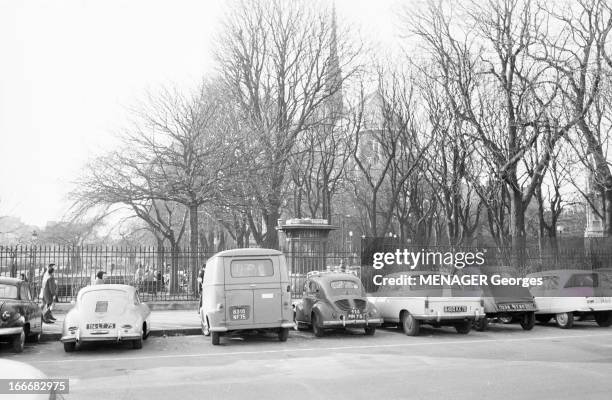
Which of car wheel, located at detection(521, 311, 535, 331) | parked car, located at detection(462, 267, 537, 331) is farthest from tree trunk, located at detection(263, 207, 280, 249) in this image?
car wheel, located at detection(521, 311, 535, 331)

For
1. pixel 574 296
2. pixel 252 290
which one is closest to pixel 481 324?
pixel 574 296

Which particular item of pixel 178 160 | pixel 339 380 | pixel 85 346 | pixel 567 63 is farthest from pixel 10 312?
pixel 567 63

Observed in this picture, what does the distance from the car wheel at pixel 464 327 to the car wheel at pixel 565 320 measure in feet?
9.90

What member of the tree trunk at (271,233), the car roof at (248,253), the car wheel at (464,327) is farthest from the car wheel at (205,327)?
the tree trunk at (271,233)

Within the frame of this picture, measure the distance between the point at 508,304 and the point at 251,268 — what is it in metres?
6.93

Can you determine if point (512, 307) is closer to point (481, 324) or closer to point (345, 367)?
point (481, 324)

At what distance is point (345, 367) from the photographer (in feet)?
35.2

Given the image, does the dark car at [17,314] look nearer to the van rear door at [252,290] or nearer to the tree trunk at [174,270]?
the van rear door at [252,290]

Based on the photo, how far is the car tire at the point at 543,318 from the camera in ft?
59.1

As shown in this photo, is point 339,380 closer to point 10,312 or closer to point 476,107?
point 10,312

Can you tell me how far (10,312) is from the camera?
41.2 feet

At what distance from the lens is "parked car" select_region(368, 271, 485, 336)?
15133mm

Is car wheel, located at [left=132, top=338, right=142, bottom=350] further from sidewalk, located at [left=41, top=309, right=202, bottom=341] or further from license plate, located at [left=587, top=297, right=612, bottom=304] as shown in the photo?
license plate, located at [left=587, top=297, right=612, bottom=304]

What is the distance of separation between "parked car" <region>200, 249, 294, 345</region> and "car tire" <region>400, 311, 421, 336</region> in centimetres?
303
